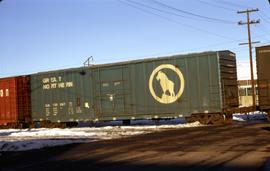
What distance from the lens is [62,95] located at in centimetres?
3034

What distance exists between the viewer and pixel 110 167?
11086 millimetres

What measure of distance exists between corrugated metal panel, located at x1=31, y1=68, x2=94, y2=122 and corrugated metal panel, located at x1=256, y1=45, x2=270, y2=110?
11.0m

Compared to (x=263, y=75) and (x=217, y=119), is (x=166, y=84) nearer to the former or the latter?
(x=217, y=119)

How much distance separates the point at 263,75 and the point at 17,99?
1770 centimetres

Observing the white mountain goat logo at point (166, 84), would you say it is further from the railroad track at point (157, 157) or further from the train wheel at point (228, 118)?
the railroad track at point (157, 157)

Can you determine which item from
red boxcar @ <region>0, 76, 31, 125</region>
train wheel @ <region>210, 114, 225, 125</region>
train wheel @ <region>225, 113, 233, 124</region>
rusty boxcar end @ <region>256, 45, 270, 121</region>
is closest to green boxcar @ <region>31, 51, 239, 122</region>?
train wheel @ <region>210, 114, 225, 125</region>

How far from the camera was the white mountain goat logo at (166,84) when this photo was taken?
26.1m

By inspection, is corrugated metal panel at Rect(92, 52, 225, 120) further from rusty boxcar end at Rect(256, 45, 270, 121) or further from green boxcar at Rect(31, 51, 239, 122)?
rusty boxcar end at Rect(256, 45, 270, 121)

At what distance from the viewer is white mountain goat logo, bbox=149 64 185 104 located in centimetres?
2610

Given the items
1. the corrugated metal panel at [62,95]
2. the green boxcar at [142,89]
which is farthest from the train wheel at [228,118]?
the corrugated metal panel at [62,95]

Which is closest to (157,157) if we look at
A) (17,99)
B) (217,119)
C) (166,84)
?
(217,119)

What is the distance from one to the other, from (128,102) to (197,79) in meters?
4.76

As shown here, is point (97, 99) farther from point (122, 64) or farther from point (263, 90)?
point (263, 90)

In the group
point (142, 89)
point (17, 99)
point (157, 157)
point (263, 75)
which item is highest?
point (263, 75)
